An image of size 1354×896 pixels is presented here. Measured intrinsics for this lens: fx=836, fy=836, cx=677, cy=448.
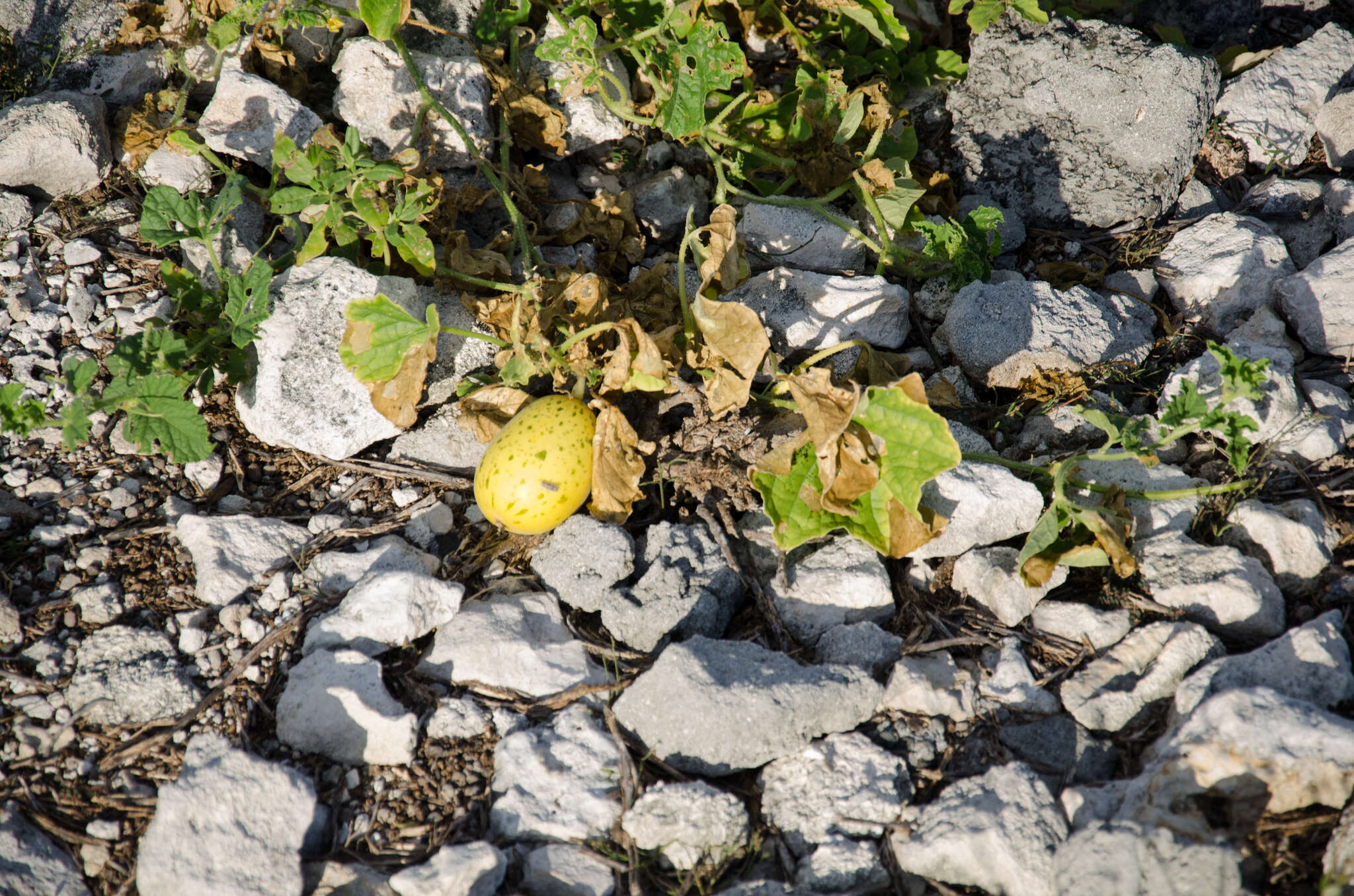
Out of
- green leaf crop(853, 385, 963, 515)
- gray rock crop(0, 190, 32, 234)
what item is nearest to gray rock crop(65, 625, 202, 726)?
gray rock crop(0, 190, 32, 234)

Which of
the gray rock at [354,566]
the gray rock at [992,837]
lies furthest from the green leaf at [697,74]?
the gray rock at [992,837]

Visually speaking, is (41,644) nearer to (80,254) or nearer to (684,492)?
(80,254)

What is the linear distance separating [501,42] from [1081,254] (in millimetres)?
2888

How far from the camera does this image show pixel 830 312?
134 inches

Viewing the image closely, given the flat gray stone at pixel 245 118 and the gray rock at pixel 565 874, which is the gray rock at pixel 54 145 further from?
the gray rock at pixel 565 874

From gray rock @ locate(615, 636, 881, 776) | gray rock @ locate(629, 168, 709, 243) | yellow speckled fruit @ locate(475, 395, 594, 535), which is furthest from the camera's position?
gray rock @ locate(629, 168, 709, 243)

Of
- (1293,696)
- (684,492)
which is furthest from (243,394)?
(1293,696)

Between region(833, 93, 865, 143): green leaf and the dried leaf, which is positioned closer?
the dried leaf

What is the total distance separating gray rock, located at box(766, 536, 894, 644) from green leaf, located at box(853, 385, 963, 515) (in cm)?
27

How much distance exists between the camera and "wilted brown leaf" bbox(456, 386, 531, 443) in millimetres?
3193

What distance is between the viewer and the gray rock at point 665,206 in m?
3.85

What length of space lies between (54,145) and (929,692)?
13.0 ft

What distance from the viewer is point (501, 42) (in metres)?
3.96

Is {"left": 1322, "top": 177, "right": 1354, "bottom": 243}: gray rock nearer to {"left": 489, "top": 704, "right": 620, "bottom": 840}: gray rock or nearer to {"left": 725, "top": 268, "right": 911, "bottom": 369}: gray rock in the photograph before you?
{"left": 725, "top": 268, "right": 911, "bottom": 369}: gray rock
